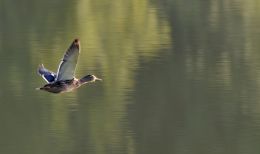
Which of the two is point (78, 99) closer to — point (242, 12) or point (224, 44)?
point (224, 44)

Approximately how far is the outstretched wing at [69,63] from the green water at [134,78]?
456cm

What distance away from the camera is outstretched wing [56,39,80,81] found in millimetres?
10289

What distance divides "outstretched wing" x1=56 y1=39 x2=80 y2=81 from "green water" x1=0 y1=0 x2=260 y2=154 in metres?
4.56

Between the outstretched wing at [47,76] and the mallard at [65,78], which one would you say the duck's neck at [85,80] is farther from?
the outstretched wing at [47,76]

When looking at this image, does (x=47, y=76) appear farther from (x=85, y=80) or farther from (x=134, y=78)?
(x=134, y=78)

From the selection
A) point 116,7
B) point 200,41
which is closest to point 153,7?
point 116,7

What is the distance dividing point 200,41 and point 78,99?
30.2 ft

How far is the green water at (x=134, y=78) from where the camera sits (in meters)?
16.5

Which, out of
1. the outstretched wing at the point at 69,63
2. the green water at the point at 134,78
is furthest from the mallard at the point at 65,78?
the green water at the point at 134,78

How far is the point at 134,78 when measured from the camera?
70.2ft

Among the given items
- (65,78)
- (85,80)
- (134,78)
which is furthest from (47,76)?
(134,78)

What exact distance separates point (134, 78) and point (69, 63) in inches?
422

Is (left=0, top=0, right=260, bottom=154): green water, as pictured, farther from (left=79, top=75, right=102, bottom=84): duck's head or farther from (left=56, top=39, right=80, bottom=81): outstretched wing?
(left=56, top=39, right=80, bottom=81): outstretched wing

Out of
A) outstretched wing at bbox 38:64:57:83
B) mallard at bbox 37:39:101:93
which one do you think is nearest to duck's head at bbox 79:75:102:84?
mallard at bbox 37:39:101:93
